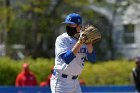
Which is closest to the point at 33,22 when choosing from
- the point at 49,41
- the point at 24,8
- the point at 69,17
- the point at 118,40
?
the point at 24,8

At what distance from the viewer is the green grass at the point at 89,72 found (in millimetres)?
18922

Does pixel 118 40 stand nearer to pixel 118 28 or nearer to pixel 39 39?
pixel 118 28

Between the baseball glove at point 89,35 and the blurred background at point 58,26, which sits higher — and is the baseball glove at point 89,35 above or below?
above

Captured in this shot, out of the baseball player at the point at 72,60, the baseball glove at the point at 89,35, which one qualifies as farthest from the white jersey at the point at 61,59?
the baseball glove at the point at 89,35

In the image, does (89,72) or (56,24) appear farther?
(56,24)

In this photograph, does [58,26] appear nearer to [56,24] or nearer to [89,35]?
[56,24]

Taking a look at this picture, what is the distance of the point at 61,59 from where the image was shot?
24.2 ft

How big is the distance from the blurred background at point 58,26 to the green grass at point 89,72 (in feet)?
0.38

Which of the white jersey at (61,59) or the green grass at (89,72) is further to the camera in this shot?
the green grass at (89,72)

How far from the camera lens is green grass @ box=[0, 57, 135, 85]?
18.9m

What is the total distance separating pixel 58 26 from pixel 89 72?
25.6ft

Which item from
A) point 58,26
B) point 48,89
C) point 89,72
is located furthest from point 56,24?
point 48,89

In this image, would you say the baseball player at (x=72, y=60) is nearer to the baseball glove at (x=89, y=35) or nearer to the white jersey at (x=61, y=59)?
the white jersey at (x=61, y=59)

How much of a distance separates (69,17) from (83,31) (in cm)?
43
